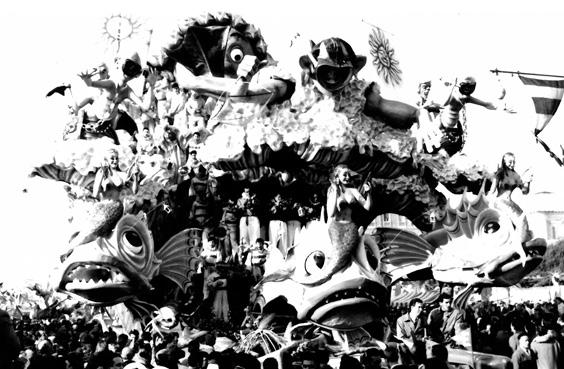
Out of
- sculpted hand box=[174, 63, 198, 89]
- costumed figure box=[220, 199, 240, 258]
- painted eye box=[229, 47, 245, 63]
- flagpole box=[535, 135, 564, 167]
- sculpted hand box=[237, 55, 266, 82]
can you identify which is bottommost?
costumed figure box=[220, 199, 240, 258]

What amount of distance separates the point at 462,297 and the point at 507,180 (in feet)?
6.45

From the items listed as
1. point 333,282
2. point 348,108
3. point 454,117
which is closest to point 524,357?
point 333,282

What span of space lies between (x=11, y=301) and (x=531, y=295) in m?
21.3

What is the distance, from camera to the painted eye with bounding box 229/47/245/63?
1600cm

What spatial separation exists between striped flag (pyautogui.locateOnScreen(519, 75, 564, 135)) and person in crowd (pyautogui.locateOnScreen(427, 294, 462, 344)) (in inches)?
119

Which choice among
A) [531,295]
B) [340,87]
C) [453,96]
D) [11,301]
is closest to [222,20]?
[340,87]

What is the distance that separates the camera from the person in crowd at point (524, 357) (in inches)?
400

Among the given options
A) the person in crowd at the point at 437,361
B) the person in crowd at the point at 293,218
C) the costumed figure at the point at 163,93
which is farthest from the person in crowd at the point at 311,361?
the costumed figure at the point at 163,93

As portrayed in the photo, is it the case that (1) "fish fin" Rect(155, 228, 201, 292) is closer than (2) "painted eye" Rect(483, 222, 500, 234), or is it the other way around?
(2) "painted eye" Rect(483, 222, 500, 234)

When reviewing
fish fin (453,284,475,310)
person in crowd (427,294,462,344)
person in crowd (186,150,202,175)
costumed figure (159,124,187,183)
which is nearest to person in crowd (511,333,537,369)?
person in crowd (427,294,462,344)

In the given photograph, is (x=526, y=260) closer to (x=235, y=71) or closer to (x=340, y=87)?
(x=340, y=87)

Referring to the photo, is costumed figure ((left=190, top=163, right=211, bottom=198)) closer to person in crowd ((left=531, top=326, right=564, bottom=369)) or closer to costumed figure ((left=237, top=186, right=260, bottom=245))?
costumed figure ((left=237, top=186, right=260, bottom=245))

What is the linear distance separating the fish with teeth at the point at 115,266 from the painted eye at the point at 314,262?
104 inches

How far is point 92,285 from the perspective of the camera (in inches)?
555
